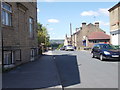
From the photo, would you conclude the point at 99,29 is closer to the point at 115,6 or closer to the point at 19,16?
the point at 115,6

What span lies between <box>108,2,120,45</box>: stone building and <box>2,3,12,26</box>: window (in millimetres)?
24655

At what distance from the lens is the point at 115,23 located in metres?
34.5

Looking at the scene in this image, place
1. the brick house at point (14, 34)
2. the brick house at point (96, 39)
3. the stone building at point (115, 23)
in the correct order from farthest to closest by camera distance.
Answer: the brick house at point (96, 39) < the stone building at point (115, 23) < the brick house at point (14, 34)

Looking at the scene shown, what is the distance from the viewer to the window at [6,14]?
1059 centimetres

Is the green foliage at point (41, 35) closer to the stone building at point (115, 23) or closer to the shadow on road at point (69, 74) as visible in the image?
the stone building at point (115, 23)

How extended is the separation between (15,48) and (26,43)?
301 cm

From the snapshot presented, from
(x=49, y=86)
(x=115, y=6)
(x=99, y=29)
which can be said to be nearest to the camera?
(x=49, y=86)

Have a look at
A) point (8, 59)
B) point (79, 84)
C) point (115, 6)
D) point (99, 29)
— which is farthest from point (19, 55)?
point (99, 29)

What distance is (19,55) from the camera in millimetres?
13094

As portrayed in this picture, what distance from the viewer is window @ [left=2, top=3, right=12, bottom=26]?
1059 centimetres

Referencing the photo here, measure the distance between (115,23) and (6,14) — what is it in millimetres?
26627

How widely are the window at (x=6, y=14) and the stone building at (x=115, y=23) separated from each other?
971 inches

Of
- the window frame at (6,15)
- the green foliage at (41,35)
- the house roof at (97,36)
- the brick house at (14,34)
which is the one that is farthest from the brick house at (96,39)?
the window frame at (6,15)

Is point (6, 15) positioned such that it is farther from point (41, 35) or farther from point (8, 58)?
point (41, 35)
